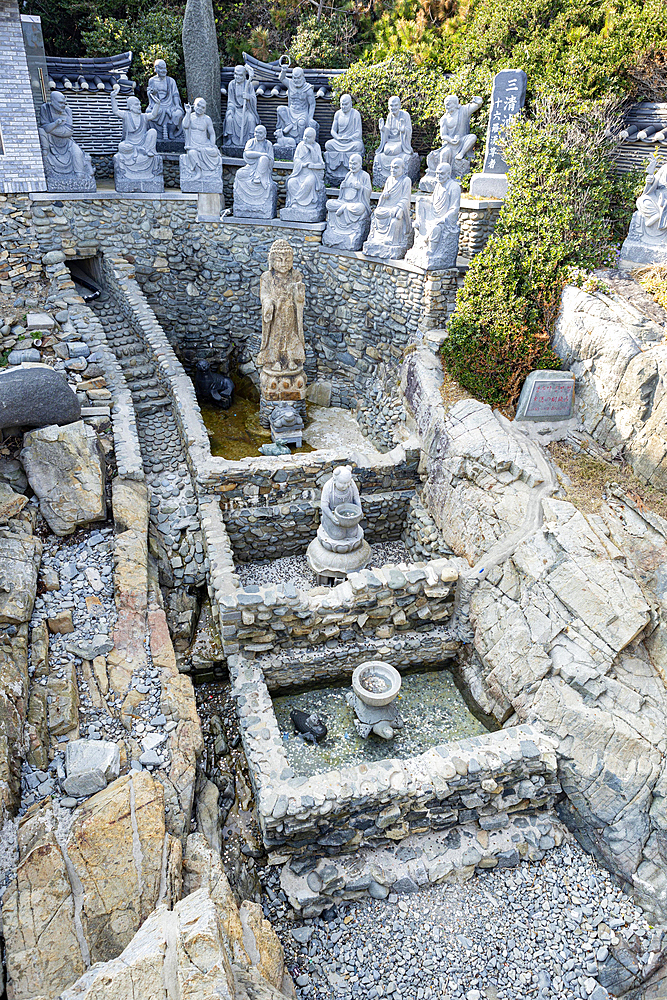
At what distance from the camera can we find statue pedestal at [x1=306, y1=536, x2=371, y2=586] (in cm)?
957

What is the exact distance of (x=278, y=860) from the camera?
666 cm

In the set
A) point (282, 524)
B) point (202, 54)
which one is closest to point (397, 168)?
point (282, 524)

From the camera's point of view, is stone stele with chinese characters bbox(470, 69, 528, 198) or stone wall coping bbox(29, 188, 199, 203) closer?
stone stele with chinese characters bbox(470, 69, 528, 198)

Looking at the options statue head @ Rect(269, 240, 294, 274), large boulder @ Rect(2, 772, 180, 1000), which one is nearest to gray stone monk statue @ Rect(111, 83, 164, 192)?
statue head @ Rect(269, 240, 294, 274)

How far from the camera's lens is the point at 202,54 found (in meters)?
16.8

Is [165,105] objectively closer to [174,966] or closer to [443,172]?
[443,172]

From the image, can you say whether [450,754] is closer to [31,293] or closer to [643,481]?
[643,481]

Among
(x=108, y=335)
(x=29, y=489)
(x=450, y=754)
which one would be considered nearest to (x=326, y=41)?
(x=108, y=335)

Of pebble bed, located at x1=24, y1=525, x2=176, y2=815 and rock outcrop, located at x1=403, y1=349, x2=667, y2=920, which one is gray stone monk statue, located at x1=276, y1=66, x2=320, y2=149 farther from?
pebble bed, located at x1=24, y1=525, x2=176, y2=815

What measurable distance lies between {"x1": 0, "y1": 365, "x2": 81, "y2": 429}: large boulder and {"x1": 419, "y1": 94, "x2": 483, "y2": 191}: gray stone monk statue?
9459 mm

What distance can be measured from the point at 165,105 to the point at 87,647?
1575cm

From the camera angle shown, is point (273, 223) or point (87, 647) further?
point (273, 223)

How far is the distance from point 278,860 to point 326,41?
68.2 ft

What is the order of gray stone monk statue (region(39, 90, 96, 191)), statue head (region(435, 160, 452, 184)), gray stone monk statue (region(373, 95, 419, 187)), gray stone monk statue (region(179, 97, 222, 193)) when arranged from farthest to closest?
gray stone monk statue (region(179, 97, 222, 193)) < gray stone monk statue (region(373, 95, 419, 187)) < gray stone monk statue (region(39, 90, 96, 191)) < statue head (region(435, 160, 452, 184))
